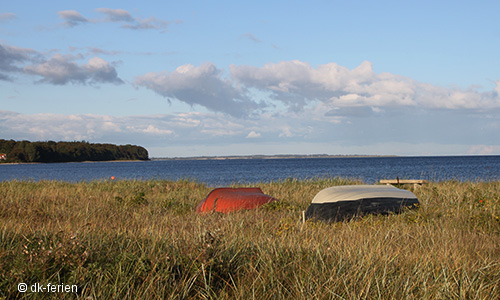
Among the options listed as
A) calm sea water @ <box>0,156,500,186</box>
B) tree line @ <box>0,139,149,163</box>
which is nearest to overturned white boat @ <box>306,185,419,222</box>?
calm sea water @ <box>0,156,500,186</box>

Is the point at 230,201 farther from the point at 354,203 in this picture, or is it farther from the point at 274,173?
the point at 274,173

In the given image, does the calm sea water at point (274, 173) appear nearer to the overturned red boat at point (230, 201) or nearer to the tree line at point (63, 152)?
the overturned red boat at point (230, 201)

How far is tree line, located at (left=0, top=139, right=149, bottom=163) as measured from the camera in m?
142

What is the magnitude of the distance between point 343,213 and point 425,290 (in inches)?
204

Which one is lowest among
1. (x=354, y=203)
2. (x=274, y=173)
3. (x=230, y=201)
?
(x=274, y=173)

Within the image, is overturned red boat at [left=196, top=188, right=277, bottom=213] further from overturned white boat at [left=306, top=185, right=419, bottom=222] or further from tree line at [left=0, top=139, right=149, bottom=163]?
tree line at [left=0, top=139, right=149, bottom=163]

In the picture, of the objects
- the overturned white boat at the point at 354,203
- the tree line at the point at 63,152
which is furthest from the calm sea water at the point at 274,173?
the tree line at the point at 63,152

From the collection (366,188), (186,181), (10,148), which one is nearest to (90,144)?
(10,148)

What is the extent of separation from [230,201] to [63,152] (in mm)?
160423

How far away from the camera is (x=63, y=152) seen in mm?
156500

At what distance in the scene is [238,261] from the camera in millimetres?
4500

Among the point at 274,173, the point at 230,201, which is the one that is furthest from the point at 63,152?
the point at 230,201

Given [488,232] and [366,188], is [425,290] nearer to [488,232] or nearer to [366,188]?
[488,232]

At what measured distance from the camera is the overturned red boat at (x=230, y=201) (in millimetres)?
10062
